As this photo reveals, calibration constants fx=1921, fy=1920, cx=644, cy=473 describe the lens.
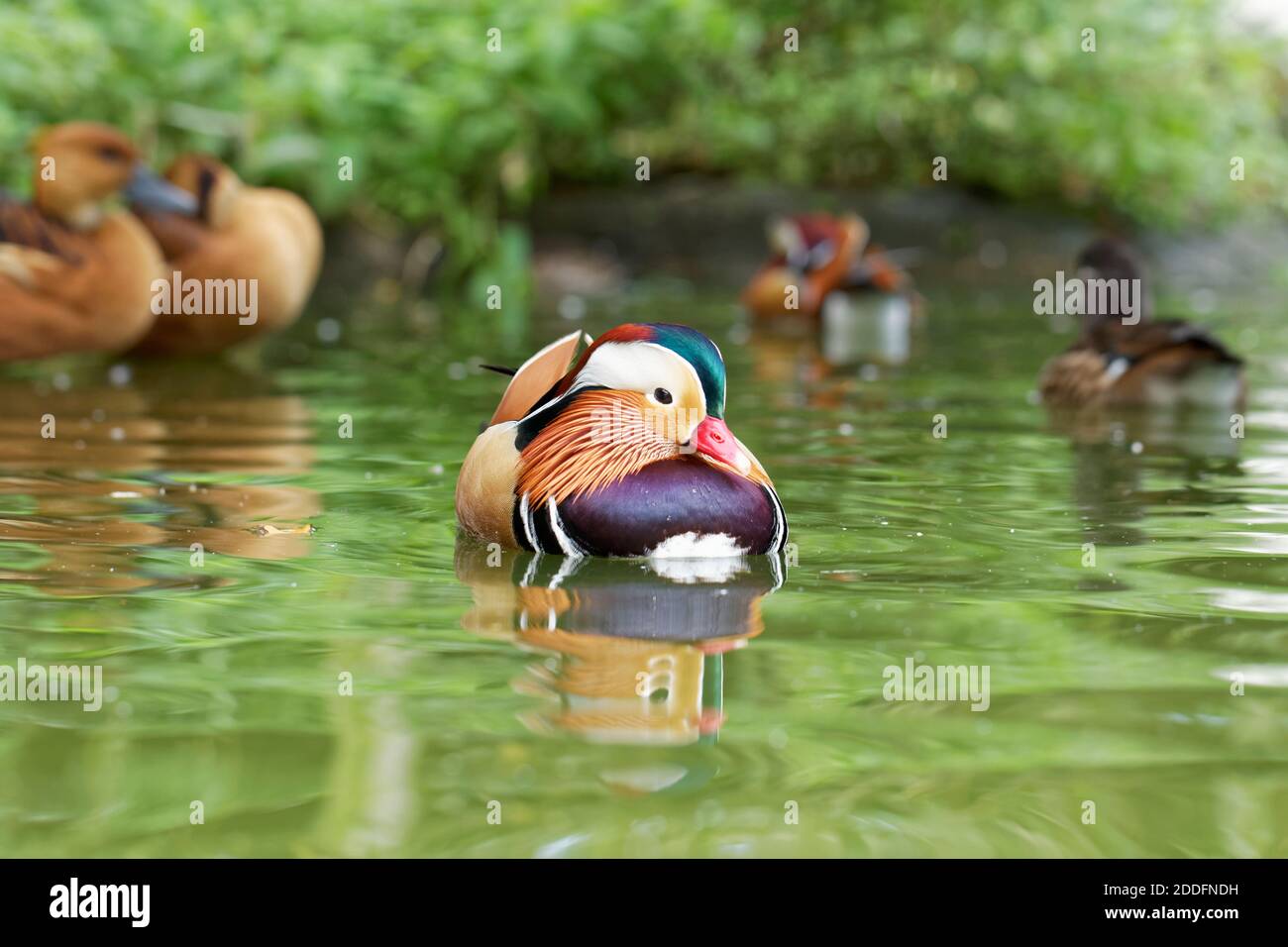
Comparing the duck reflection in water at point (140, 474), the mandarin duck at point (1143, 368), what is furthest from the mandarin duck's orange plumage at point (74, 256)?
the mandarin duck at point (1143, 368)

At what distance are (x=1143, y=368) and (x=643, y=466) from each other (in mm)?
4413

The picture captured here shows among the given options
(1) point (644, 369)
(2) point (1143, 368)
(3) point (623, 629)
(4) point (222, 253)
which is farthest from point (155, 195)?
(3) point (623, 629)

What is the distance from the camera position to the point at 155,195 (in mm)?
10812

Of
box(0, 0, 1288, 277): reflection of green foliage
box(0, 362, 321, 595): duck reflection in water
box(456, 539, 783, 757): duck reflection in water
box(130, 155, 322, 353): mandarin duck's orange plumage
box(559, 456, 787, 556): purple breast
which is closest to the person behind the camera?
box(456, 539, 783, 757): duck reflection in water

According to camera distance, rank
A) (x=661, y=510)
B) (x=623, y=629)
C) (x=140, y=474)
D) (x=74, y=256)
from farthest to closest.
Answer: (x=74, y=256) < (x=140, y=474) < (x=661, y=510) < (x=623, y=629)

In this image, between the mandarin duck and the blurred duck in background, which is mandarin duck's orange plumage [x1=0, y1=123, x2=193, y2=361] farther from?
the mandarin duck

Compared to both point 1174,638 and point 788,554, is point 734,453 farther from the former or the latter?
point 1174,638

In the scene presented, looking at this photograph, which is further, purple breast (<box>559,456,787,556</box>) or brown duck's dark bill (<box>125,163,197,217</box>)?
brown duck's dark bill (<box>125,163,197,217</box>)

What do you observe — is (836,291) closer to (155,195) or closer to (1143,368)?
(1143,368)

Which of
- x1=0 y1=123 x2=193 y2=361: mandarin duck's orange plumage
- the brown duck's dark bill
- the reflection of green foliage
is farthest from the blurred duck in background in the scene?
x1=0 y1=123 x2=193 y2=361: mandarin duck's orange plumage

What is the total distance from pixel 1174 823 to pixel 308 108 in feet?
45.0

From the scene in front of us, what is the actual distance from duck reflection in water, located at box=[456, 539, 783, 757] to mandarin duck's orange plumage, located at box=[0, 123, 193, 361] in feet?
15.4

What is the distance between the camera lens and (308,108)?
16109mm

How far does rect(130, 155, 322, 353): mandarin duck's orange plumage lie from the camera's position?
36.6 feet
